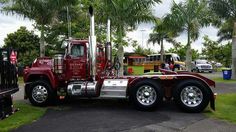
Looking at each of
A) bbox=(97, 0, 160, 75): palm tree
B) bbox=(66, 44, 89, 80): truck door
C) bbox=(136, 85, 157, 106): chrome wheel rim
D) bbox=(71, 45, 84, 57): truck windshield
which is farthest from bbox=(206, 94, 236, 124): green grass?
bbox=(97, 0, 160, 75): palm tree

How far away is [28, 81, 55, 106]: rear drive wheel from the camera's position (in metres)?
15.3

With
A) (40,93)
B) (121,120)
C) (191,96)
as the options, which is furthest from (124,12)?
(121,120)

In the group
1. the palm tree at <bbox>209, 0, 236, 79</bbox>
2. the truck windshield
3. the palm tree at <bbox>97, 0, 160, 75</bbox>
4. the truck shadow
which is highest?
the palm tree at <bbox>209, 0, 236, 79</bbox>

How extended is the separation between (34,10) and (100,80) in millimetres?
18571

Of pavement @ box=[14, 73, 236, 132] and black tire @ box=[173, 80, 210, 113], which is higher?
black tire @ box=[173, 80, 210, 113]

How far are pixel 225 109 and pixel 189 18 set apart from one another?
2071cm

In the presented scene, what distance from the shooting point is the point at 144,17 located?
27.4 m

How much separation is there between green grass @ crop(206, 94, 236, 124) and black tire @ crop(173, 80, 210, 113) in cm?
34

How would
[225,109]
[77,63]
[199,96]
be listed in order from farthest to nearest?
[77,63]
[225,109]
[199,96]

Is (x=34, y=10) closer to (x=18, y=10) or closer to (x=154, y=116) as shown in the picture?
(x=18, y=10)

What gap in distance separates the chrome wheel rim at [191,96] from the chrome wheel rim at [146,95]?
89cm

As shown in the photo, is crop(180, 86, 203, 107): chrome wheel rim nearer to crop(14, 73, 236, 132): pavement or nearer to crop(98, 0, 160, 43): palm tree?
crop(14, 73, 236, 132): pavement

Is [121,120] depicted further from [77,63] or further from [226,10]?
[226,10]

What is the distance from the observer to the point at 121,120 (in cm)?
1176
